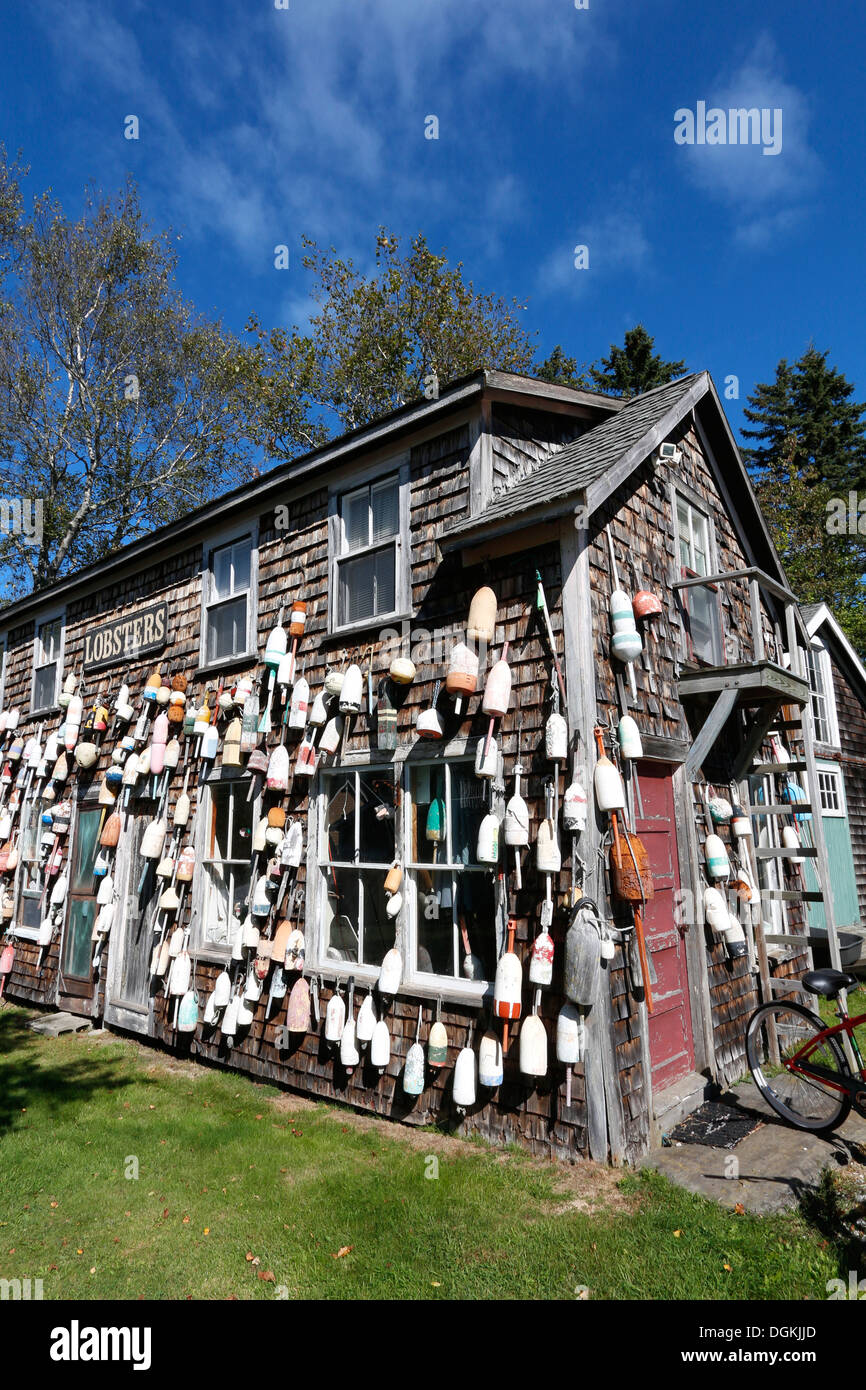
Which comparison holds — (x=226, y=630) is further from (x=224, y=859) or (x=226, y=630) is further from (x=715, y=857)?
(x=715, y=857)

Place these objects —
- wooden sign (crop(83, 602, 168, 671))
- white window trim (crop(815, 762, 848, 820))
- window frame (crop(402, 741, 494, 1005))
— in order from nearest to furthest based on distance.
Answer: window frame (crop(402, 741, 494, 1005)) → wooden sign (crop(83, 602, 168, 671)) → white window trim (crop(815, 762, 848, 820))

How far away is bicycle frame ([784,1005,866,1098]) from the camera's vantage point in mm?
4980

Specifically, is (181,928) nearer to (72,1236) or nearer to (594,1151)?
(72,1236)

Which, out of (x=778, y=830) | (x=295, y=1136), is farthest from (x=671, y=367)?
(x=295, y=1136)

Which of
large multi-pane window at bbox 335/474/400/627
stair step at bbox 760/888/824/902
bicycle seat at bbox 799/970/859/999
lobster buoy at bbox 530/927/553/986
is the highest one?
large multi-pane window at bbox 335/474/400/627

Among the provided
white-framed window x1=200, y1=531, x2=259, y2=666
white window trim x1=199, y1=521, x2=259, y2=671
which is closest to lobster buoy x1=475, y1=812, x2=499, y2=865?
white window trim x1=199, y1=521, x2=259, y2=671

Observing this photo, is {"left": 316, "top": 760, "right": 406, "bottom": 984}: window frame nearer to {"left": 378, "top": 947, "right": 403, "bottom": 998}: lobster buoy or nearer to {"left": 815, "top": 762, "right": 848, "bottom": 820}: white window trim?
{"left": 378, "top": 947, "right": 403, "bottom": 998}: lobster buoy

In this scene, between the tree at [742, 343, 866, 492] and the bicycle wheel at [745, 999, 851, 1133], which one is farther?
the tree at [742, 343, 866, 492]

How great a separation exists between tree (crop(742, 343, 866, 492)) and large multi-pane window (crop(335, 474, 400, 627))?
28.4 metres

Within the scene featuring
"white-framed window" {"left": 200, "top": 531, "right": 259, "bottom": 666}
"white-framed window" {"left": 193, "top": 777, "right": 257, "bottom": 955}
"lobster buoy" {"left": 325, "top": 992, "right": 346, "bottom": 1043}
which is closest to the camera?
"lobster buoy" {"left": 325, "top": 992, "right": 346, "bottom": 1043}

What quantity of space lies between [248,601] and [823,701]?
1058cm

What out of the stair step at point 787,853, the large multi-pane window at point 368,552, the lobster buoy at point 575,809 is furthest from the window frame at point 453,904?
the stair step at point 787,853

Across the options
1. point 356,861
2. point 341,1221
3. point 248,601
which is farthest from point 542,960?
point 248,601

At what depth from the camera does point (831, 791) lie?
530 inches
